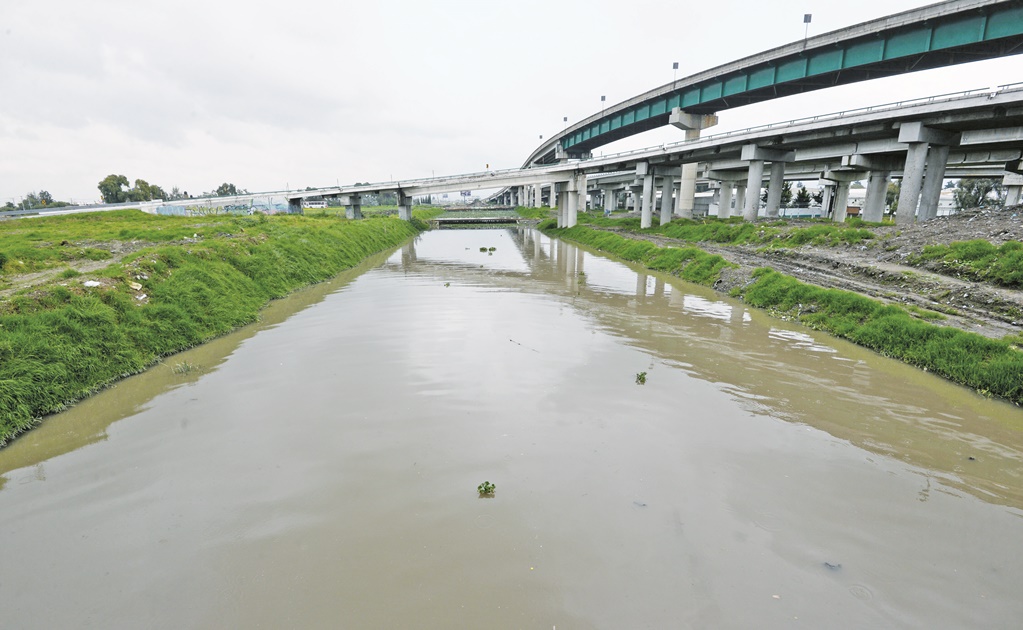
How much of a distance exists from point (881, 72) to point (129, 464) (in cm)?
5486

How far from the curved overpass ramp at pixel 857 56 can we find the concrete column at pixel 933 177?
281 inches

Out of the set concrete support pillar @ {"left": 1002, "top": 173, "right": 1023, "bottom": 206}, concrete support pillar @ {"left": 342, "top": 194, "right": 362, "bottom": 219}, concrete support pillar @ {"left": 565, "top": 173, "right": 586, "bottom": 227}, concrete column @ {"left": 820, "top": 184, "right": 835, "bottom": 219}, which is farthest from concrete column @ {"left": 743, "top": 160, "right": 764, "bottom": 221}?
concrete support pillar @ {"left": 342, "top": 194, "right": 362, "bottom": 219}

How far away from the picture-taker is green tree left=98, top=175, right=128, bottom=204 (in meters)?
88.0

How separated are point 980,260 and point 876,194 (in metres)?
30.2

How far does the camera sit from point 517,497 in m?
6.26

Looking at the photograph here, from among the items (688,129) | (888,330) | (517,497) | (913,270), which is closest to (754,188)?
(688,129)

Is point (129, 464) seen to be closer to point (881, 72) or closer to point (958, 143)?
point (958, 143)

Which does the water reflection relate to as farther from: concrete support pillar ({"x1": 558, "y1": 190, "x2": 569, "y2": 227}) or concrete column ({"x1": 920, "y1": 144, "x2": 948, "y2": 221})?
concrete support pillar ({"x1": 558, "y1": 190, "x2": 569, "y2": 227})

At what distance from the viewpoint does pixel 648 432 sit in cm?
811

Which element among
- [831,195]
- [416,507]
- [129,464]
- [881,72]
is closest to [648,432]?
[416,507]

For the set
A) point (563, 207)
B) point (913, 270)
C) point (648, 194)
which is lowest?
point (913, 270)

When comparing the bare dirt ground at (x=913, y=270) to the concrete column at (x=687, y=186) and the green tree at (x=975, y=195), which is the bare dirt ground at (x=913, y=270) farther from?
the green tree at (x=975, y=195)

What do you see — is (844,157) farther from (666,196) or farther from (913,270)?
(913,270)

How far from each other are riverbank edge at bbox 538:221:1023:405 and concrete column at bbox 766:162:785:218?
2553 cm
